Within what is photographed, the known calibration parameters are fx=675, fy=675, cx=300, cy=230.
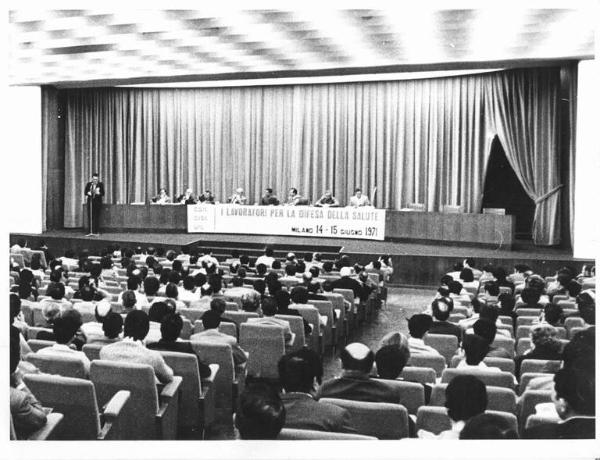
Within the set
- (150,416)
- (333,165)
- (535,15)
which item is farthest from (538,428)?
(333,165)

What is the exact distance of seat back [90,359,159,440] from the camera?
3.26 meters

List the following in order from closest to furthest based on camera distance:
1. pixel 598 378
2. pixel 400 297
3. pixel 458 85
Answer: pixel 598 378
pixel 400 297
pixel 458 85

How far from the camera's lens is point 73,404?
292cm

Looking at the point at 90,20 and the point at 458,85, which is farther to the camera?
the point at 458,85

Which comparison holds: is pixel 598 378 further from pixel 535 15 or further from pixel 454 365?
pixel 535 15

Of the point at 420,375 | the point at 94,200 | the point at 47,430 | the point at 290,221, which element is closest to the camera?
the point at 47,430

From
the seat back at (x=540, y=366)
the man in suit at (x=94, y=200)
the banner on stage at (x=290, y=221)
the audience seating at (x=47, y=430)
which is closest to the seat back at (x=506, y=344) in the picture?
the seat back at (x=540, y=366)

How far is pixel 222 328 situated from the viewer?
4.82 meters

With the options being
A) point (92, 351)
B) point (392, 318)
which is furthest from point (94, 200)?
point (92, 351)

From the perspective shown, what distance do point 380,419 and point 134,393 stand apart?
1.24 meters

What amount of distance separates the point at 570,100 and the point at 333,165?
582 centimetres

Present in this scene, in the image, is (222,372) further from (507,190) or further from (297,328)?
(507,190)

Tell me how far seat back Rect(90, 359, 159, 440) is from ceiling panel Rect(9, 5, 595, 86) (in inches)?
231

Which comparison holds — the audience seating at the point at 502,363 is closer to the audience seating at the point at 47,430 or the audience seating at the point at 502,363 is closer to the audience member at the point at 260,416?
the audience member at the point at 260,416
